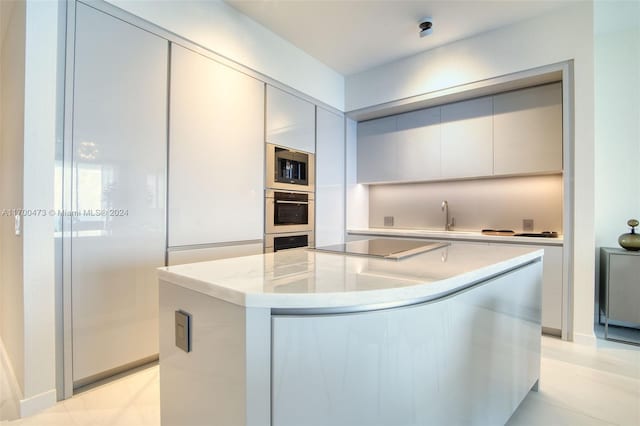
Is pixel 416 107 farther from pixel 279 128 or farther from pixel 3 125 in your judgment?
pixel 3 125

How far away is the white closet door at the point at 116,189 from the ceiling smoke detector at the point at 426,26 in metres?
2.11

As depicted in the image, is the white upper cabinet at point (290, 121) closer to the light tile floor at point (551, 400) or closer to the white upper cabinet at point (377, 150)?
the white upper cabinet at point (377, 150)

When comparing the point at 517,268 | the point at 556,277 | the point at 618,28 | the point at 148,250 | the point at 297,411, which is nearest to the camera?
the point at 297,411

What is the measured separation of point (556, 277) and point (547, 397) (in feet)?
3.96

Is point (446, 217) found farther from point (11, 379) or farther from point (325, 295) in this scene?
point (11, 379)

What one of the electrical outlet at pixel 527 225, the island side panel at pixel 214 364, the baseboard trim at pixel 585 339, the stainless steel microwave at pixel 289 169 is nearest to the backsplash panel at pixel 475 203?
the electrical outlet at pixel 527 225

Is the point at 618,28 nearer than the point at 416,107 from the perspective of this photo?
Yes

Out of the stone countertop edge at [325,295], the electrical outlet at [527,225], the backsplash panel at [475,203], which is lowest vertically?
the stone countertop edge at [325,295]

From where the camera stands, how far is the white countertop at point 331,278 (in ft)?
2.95

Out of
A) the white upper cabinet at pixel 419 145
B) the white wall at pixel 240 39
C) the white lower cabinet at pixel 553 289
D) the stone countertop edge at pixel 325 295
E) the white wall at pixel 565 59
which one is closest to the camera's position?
the stone countertop edge at pixel 325 295

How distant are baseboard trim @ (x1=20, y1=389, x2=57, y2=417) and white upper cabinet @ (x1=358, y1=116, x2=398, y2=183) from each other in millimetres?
3481

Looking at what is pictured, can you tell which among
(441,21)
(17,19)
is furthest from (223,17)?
(441,21)

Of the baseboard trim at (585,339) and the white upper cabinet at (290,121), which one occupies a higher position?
the white upper cabinet at (290,121)

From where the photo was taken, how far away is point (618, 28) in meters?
2.98
